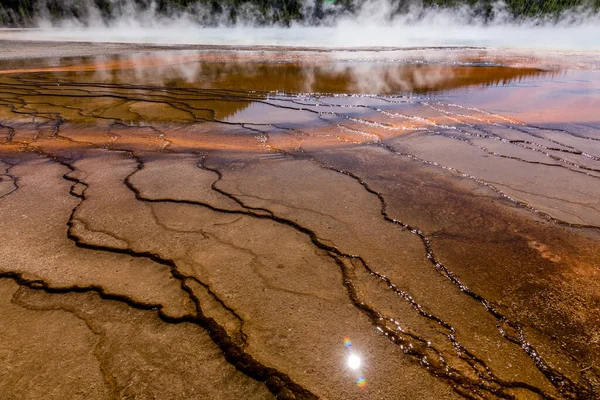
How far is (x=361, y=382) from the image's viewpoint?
58.7 inches

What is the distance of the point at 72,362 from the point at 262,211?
1.60 metres

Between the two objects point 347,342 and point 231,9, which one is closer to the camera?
point 347,342

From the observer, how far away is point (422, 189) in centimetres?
324

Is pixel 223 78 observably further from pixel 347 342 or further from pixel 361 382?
pixel 361 382

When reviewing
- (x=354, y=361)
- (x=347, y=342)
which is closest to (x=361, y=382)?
(x=354, y=361)

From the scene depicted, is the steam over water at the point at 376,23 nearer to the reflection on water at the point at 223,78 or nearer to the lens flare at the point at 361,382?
the reflection on water at the point at 223,78

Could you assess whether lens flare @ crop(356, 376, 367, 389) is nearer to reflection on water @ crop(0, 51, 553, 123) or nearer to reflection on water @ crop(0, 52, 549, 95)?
reflection on water @ crop(0, 51, 553, 123)

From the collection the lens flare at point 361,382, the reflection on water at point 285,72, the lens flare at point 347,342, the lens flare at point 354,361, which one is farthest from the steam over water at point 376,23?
the lens flare at point 361,382

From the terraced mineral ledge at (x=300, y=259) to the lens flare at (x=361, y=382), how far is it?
0.03 ft

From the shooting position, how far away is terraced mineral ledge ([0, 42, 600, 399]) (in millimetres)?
1533

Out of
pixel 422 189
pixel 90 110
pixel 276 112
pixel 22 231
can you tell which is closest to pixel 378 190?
pixel 422 189

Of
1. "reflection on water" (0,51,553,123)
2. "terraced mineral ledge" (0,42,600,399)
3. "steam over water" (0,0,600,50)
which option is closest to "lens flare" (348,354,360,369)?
"terraced mineral ledge" (0,42,600,399)

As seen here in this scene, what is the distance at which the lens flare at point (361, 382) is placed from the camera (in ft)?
4.84

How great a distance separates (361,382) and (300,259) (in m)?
0.90
